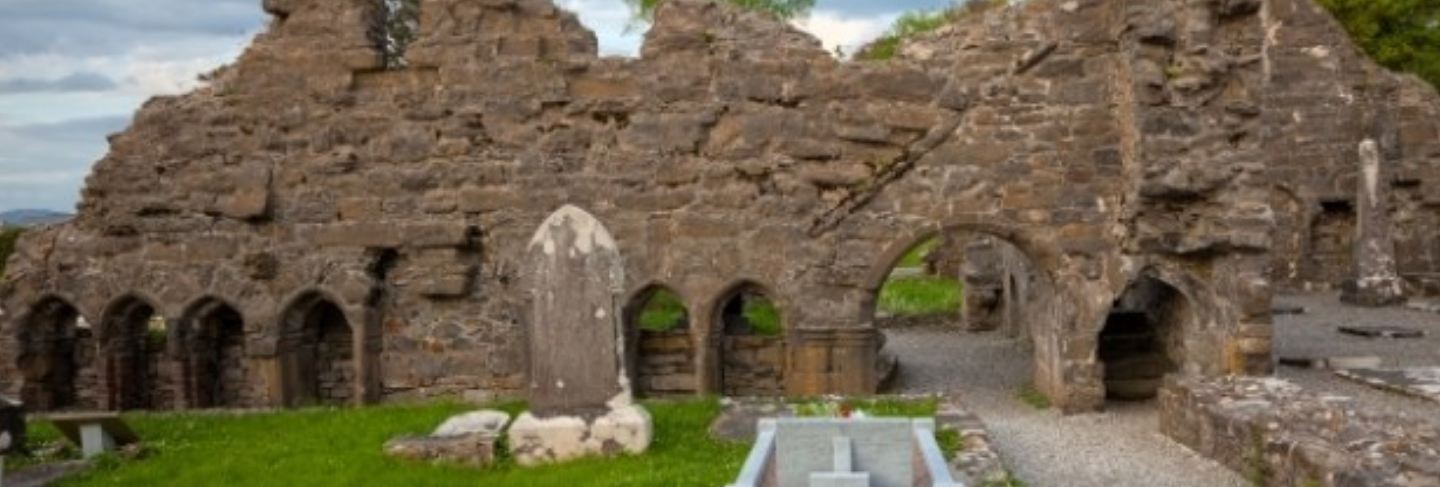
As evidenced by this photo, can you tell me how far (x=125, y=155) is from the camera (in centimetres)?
1628

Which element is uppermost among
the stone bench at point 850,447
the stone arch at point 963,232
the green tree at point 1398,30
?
the green tree at point 1398,30

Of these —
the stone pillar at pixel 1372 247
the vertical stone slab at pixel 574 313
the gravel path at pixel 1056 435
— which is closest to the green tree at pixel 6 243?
the gravel path at pixel 1056 435

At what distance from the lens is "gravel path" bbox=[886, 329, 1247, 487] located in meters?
11.2

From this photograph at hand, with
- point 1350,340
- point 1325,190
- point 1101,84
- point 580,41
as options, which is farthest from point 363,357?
point 1325,190

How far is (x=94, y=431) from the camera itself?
40.2 ft

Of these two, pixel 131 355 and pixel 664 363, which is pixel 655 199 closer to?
pixel 664 363

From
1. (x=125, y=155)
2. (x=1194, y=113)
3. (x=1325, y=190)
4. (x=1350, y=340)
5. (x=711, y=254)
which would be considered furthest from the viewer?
(x=1325, y=190)

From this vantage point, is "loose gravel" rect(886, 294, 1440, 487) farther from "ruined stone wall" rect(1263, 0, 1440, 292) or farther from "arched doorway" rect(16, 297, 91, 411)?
"arched doorway" rect(16, 297, 91, 411)

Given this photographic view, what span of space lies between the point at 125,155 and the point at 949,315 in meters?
13.4

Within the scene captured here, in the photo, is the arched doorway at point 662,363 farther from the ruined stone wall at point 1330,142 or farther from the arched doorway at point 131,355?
the ruined stone wall at point 1330,142

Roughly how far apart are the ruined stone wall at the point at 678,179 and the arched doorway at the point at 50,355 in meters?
0.18

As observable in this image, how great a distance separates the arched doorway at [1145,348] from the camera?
15.4m

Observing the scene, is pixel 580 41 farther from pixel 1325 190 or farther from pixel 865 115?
pixel 1325 190

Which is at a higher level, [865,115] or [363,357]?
[865,115]
